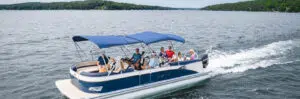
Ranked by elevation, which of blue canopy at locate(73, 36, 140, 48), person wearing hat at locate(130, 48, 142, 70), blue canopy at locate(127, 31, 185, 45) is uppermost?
blue canopy at locate(73, 36, 140, 48)

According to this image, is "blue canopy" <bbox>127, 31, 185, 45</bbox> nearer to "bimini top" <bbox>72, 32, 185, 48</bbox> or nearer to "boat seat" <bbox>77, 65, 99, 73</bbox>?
"bimini top" <bbox>72, 32, 185, 48</bbox>

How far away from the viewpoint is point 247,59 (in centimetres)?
2455

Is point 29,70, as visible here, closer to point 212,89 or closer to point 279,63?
point 212,89

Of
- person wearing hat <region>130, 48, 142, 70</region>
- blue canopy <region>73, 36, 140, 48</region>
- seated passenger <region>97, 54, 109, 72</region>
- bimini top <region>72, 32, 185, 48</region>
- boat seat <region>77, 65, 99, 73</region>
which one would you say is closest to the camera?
blue canopy <region>73, 36, 140, 48</region>

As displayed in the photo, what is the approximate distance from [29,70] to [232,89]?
13.5 metres

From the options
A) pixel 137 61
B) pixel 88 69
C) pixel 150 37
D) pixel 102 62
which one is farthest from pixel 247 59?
pixel 88 69

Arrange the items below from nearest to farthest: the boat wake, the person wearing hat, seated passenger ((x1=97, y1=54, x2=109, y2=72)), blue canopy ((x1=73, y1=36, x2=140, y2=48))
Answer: blue canopy ((x1=73, y1=36, x2=140, y2=48)) → seated passenger ((x1=97, y1=54, x2=109, y2=72)) → the person wearing hat → the boat wake

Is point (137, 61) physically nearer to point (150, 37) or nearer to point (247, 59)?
point (150, 37)

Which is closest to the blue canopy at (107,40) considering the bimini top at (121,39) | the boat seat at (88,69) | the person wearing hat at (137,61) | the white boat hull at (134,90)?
the bimini top at (121,39)

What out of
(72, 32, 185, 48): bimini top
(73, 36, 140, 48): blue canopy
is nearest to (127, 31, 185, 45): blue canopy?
(72, 32, 185, 48): bimini top

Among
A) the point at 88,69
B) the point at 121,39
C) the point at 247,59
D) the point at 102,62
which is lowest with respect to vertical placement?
the point at 247,59

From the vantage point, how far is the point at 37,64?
23.1m

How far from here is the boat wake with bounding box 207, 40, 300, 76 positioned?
71.6ft

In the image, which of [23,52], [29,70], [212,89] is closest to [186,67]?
[212,89]
